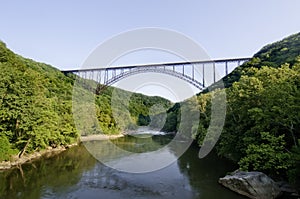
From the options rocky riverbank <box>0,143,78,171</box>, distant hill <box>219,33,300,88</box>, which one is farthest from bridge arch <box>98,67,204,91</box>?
rocky riverbank <box>0,143,78,171</box>

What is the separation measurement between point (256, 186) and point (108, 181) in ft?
24.6

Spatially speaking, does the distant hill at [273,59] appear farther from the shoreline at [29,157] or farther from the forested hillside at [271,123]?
the shoreline at [29,157]

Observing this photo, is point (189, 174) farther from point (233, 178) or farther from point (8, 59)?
point (8, 59)

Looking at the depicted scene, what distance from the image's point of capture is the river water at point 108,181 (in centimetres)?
1149

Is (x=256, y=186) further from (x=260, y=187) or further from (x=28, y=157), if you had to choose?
(x=28, y=157)

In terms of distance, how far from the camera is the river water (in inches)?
452

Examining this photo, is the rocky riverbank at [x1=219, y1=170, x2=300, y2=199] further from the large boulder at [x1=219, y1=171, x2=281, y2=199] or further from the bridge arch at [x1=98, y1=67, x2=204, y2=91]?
the bridge arch at [x1=98, y1=67, x2=204, y2=91]

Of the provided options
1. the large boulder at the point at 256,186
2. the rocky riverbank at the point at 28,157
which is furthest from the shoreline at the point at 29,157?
the large boulder at the point at 256,186

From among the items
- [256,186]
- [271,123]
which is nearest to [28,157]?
[256,186]

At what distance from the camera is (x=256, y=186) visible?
10773mm

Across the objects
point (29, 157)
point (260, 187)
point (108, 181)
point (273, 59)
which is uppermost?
point (273, 59)

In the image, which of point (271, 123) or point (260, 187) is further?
point (271, 123)

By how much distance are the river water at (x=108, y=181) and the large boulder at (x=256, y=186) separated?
0.43 meters

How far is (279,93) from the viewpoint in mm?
11328
